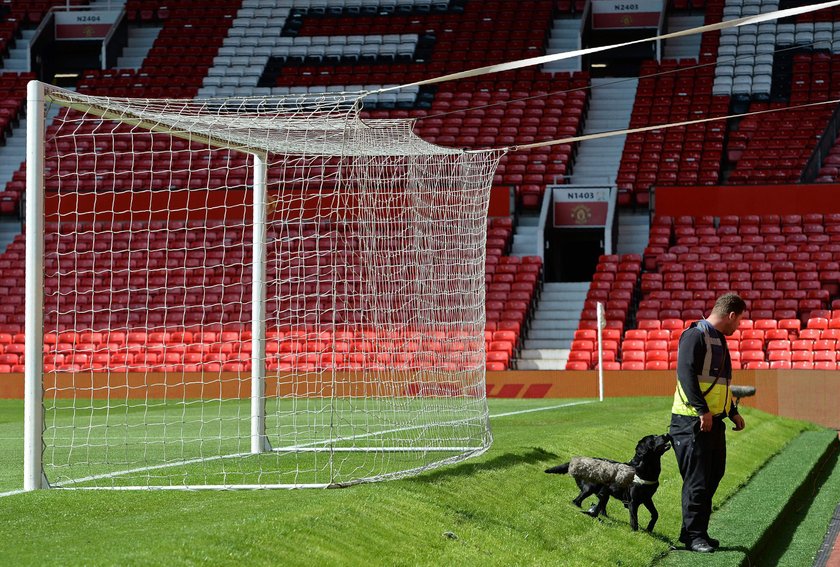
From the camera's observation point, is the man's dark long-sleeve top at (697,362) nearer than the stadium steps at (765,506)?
Yes

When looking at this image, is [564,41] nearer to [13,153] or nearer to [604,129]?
[604,129]

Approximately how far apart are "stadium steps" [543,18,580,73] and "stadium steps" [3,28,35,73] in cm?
1613

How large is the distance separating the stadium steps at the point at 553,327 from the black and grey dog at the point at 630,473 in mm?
17954

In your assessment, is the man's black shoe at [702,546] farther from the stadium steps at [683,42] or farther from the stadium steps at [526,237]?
the stadium steps at [683,42]

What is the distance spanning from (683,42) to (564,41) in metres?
3.58

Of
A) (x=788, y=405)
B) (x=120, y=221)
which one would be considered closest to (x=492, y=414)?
(x=788, y=405)

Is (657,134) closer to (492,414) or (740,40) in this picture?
(740,40)

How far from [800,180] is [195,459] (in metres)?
20.7

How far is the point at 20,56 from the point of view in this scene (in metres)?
41.4

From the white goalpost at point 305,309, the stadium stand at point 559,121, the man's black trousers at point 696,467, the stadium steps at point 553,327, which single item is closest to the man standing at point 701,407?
the man's black trousers at point 696,467

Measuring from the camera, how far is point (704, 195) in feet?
96.1

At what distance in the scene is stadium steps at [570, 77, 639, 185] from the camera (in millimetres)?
32875

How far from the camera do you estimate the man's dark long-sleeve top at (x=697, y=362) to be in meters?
7.94

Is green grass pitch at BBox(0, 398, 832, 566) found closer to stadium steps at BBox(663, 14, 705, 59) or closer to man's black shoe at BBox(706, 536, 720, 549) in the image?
man's black shoe at BBox(706, 536, 720, 549)
